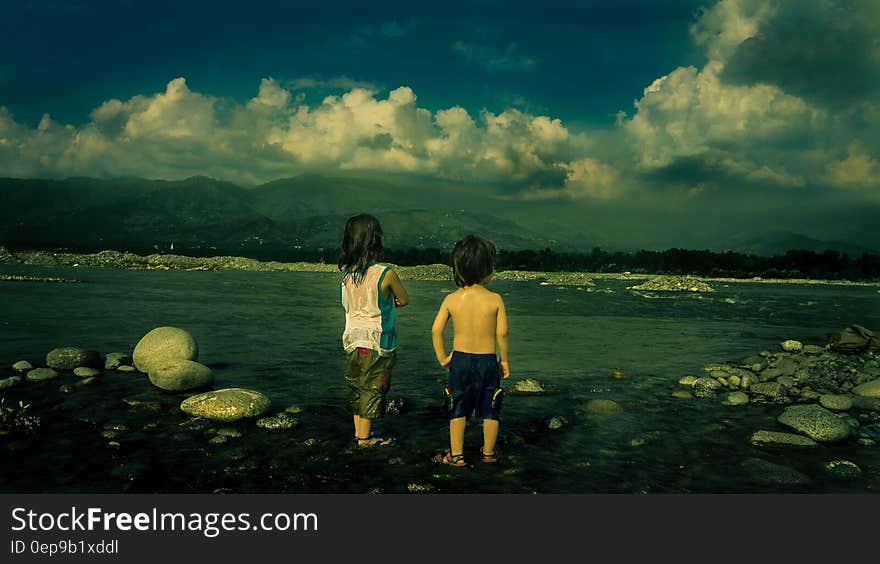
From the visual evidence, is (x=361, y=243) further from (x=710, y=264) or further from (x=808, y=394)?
(x=710, y=264)

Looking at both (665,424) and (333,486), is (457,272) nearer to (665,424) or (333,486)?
(333,486)

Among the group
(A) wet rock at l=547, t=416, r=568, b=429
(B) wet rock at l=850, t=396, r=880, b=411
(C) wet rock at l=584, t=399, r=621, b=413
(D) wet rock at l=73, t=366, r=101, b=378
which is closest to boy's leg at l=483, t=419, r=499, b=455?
(A) wet rock at l=547, t=416, r=568, b=429

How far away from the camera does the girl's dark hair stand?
6.91 m

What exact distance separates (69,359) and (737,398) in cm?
1387

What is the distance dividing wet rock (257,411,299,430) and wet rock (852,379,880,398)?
36.4ft

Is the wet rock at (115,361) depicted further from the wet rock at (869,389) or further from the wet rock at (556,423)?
the wet rock at (869,389)

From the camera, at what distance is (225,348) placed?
17.5 metres

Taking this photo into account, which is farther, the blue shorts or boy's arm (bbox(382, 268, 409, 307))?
boy's arm (bbox(382, 268, 409, 307))

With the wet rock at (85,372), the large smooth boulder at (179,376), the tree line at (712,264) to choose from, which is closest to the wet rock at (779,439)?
the large smooth boulder at (179,376)

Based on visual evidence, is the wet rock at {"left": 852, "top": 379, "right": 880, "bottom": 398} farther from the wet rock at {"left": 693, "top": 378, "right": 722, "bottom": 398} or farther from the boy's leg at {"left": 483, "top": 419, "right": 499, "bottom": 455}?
the boy's leg at {"left": 483, "top": 419, "right": 499, "bottom": 455}

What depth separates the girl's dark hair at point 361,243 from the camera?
272 inches

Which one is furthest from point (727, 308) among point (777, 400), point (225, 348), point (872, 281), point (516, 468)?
point (872, 281)

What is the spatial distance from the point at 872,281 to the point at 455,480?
11579cm

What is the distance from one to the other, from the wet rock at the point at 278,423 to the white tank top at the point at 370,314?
2.37 meters
